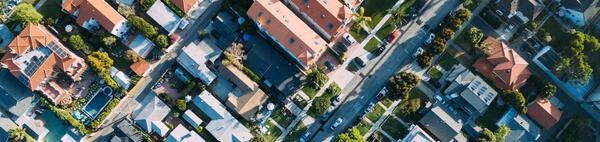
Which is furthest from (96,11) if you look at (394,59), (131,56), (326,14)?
(394,59)

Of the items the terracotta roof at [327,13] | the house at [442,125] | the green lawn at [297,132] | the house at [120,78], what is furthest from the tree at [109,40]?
the house at [442,125]

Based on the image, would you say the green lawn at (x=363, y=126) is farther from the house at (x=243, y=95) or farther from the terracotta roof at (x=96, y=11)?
the terracotta roof at (x=96, y=11)

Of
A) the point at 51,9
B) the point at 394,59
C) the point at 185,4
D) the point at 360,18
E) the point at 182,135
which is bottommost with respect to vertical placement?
the point at 182,135

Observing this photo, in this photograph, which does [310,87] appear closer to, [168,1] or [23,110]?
[168,1]

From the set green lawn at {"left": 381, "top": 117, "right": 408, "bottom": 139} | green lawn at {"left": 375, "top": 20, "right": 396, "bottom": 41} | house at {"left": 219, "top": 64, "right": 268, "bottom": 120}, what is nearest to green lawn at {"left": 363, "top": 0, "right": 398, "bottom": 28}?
green lawn at {"left": 375, "top": 20, "right": 396, "bottom": 41}

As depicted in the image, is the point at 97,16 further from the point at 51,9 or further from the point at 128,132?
the point at 128,132

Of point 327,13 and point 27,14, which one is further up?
point 327,13
